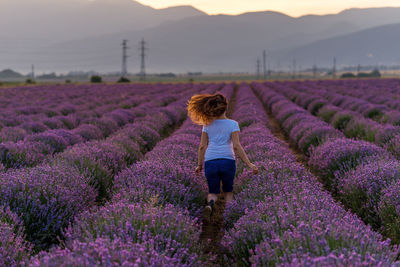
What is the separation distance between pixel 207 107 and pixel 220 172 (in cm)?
81

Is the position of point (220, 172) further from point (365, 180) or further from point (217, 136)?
point (365, 180)

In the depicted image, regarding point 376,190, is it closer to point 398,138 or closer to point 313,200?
point 313,200

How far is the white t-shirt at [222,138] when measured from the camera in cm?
445

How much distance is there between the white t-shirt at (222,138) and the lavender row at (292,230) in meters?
0.44

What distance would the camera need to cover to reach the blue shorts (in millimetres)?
4451

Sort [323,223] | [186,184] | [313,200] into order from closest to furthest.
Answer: [323,223] → [313,200] → [186,184]

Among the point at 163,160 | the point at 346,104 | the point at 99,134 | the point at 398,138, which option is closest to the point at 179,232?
the point at 163,160

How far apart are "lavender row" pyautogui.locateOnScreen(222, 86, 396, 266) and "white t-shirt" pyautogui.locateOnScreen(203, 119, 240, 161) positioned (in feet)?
1.45

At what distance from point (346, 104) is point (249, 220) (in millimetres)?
13305

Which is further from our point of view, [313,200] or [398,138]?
[398,138]

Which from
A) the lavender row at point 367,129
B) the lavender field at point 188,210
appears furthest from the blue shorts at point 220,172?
the lavender row at point 367,129

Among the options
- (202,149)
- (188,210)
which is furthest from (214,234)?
(202,149)

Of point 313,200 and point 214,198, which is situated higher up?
point 313,200

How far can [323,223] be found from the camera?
2.55m
